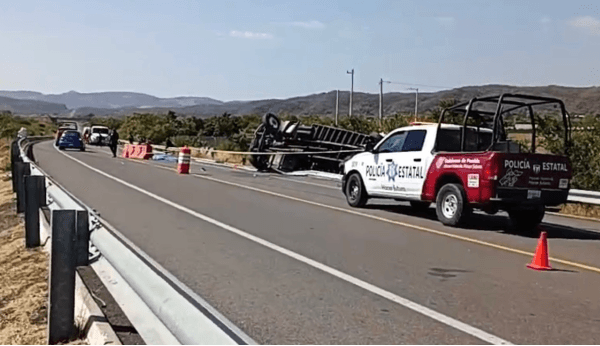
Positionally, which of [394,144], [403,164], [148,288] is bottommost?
[403,164]

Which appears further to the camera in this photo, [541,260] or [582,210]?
[582,210]

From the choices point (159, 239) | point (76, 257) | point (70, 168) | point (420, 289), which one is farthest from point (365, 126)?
point (76, 257)

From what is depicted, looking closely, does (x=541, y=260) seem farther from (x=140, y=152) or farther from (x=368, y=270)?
(x=140, y=152)

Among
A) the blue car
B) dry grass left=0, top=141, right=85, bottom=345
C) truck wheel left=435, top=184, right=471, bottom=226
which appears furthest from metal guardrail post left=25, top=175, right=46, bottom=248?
the blue car

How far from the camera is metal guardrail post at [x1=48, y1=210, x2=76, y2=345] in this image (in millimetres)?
5816

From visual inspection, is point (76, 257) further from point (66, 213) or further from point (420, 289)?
point (420, 289)

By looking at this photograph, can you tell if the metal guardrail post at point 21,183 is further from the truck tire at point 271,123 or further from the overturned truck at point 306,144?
the truck tire at point 271,123

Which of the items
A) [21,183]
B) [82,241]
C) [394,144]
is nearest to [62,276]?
[82,241]

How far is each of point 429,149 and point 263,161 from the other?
1889 cm

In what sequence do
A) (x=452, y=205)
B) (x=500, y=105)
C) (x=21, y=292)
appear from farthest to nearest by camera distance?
(x=452, y=205), (x=500, y=105), (x=21, y=292)

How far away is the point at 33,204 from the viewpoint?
11070mm

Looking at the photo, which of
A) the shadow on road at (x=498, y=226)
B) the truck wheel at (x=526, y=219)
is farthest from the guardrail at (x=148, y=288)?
the truck wheel at (x=526, y=219)

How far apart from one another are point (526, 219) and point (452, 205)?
1.63 metres

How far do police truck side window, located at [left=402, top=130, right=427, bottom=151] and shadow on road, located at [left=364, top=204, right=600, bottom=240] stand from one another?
57.4 inches
